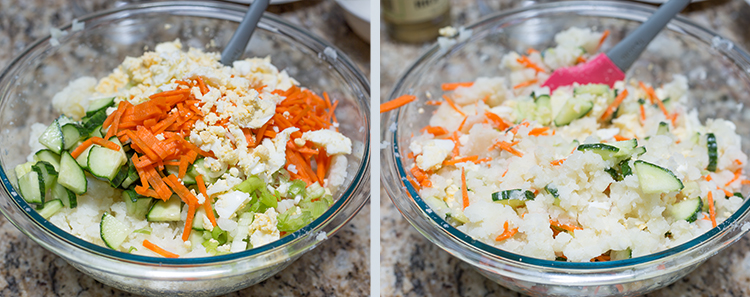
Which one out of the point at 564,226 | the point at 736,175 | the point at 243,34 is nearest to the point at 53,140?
the point at 243,34

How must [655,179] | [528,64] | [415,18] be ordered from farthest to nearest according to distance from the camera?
[415,18] < [528,64] < [655,179]

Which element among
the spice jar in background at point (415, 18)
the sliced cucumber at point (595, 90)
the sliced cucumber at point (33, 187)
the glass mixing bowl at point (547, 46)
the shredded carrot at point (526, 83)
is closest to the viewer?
the glass mixing bowl at point (547, 46)

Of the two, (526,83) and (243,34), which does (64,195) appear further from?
(526,83)

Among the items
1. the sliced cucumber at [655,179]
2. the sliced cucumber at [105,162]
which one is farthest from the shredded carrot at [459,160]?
the sliced cucumber at [105,162]

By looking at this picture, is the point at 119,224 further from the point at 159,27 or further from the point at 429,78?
the point at 429,78

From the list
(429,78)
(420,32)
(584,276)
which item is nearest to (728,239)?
(584,276)

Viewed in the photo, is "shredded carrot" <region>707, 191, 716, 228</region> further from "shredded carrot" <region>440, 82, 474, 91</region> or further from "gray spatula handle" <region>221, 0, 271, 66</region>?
"gray spatula handle" <region>221, 0, 271, 66</region>

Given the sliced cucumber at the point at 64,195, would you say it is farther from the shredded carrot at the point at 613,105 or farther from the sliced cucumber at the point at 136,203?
the shredded carrot at the point at 613,105
